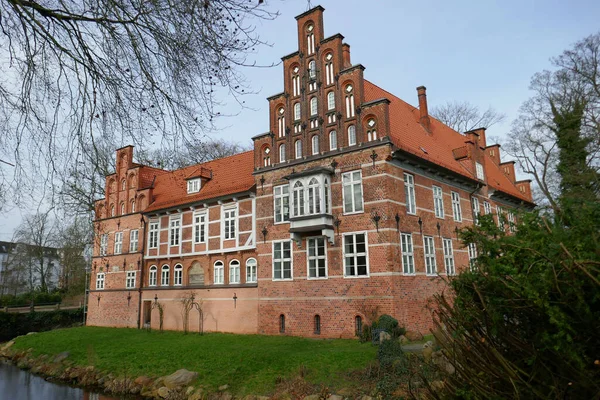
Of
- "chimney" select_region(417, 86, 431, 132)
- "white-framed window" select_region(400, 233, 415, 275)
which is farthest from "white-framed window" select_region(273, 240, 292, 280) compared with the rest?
"chimney" select_region(417, 86, 431, 132)

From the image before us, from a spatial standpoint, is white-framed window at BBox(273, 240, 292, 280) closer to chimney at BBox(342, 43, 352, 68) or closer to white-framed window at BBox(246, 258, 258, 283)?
white-framed window at BBox(246, 258, 258, 283)

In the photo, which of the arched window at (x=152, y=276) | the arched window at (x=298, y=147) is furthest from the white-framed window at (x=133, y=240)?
the arched window at (x=298, y=147)

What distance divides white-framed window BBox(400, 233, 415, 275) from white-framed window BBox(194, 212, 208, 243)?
994cm

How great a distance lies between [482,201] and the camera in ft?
69.5

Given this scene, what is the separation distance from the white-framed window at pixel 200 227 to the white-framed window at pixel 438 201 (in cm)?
1067

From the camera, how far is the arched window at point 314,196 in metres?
15.7

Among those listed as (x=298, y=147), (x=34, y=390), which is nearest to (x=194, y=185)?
(x=298, y=147)

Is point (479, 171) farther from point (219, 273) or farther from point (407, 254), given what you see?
point (219, 273)

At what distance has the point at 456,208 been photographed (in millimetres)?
19172

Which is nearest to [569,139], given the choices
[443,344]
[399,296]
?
[399,296]

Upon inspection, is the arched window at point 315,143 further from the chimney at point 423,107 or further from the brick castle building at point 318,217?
the chimney at point 423,107

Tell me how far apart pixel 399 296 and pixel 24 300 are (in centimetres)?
3461

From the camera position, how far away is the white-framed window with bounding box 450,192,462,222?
62.1ft

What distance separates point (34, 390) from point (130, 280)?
33.0ft
